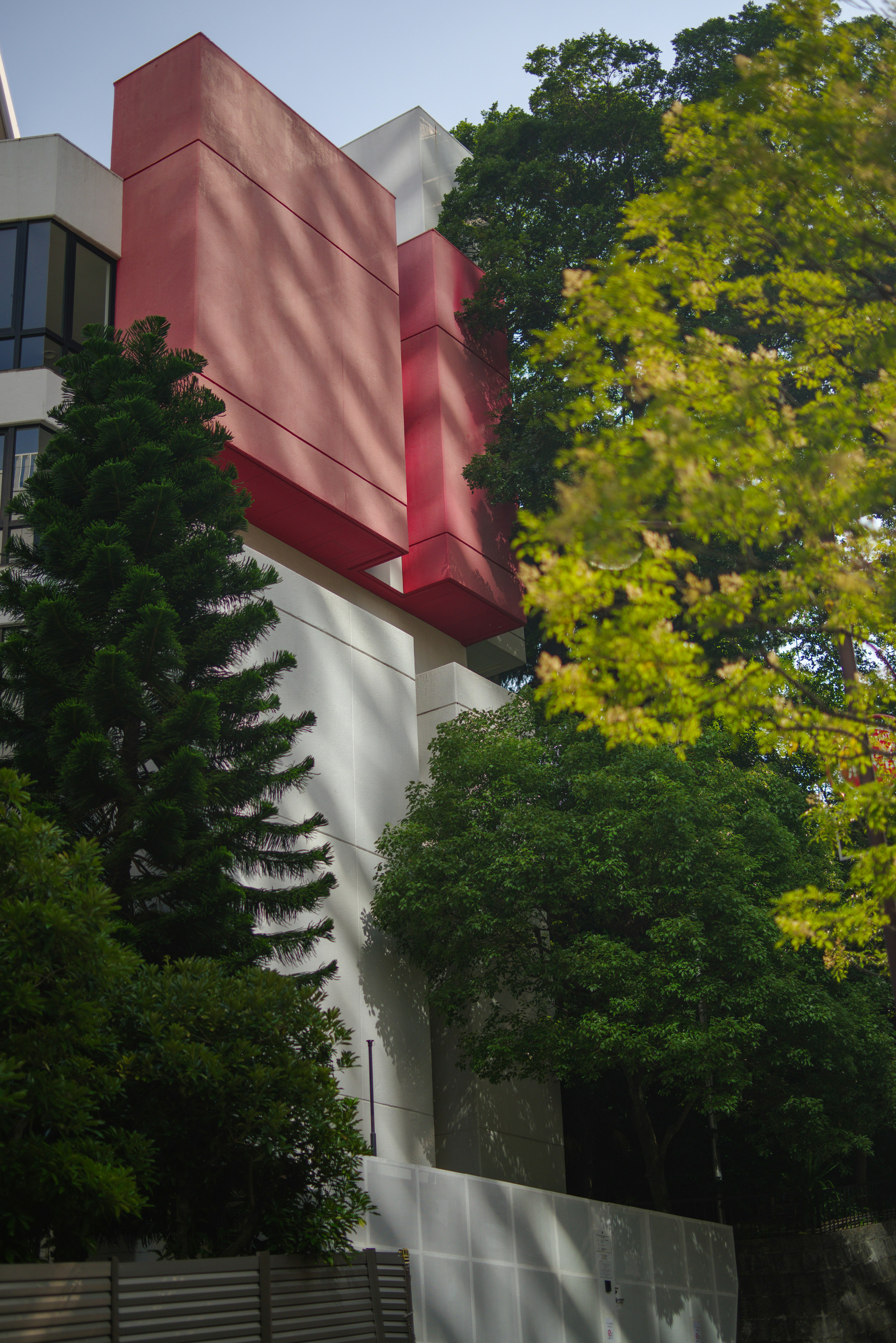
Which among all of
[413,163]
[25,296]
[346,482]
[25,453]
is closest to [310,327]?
[346,482]

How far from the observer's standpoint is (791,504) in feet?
27.8

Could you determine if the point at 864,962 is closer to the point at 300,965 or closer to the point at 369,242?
the point at 300,965

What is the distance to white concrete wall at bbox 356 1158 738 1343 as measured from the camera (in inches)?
530

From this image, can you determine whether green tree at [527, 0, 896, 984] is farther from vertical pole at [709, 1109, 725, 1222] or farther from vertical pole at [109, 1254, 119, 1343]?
vertical pole at [709, 1109, 725, 1222]

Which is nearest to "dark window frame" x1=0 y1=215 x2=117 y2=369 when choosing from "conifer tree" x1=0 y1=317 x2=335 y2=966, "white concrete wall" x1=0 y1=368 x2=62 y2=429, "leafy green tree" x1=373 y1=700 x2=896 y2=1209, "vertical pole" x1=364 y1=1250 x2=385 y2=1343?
"white concrete wall" x1=0 y1=368 x2=62 y2=429

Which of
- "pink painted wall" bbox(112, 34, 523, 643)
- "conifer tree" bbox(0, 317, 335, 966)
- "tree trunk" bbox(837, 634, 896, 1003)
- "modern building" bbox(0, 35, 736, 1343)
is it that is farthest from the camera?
"pink painted wall" bbox(112, 34, 523, 643)

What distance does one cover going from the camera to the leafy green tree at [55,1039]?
26.1 feet

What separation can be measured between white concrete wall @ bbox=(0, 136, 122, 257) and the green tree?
11.8 metres

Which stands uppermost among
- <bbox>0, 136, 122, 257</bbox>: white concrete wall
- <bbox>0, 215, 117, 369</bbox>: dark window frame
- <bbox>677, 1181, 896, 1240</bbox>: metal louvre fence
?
<bbox>0, 136, 122, 257</bbox>: white concrete wall

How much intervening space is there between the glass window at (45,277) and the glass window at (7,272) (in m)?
0.18

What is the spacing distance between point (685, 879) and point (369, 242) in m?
13.2

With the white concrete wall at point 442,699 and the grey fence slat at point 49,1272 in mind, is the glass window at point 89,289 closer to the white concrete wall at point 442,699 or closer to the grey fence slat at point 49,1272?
the white concrete wall at point 442,699

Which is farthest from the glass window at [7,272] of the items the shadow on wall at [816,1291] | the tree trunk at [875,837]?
the shadow on wall at [816,1291]

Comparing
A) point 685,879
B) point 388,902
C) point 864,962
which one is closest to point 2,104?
point 388,902
